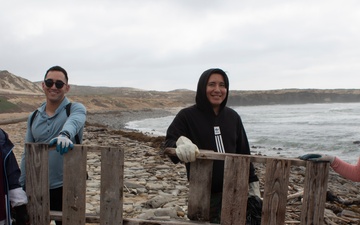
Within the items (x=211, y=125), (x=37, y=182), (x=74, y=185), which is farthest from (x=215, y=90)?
(x=37, y=182)

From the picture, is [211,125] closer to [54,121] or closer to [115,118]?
[54,121]

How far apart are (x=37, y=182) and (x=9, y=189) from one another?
9.7 inches

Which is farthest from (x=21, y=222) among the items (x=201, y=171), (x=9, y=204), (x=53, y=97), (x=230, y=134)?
(x=230, y=134)

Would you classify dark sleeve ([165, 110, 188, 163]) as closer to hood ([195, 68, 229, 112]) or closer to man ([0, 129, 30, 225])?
hood ([195, 68, 229, 112])

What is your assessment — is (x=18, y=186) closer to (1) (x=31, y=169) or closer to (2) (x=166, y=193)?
(1) (x=31, y=169)

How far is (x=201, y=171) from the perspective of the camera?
10.2ft

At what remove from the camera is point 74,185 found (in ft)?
10.3

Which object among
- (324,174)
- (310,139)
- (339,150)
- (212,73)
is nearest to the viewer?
(324,174)

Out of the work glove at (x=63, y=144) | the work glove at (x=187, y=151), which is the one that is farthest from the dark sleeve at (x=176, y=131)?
the work glove at (x=63, y=144)

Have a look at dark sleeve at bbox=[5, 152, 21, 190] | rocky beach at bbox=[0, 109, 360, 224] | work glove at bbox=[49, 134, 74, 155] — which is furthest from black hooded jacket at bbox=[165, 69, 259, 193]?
rocky beach at bbox=[0, 109, 360, 224]

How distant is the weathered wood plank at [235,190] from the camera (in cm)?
300

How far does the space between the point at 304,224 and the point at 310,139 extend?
2288cm

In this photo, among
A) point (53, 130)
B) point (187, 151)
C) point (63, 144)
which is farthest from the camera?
point (53, 130)

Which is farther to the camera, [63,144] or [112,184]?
[112,184]
